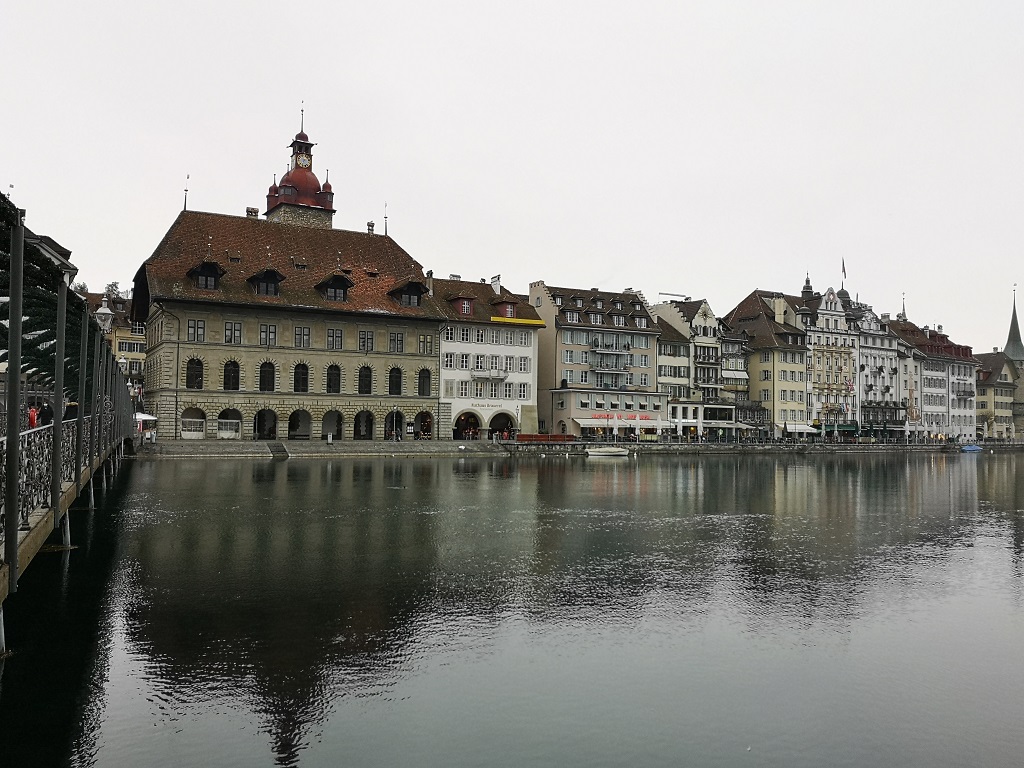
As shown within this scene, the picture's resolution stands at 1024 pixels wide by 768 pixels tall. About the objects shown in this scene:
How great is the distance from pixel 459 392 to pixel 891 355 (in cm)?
6955

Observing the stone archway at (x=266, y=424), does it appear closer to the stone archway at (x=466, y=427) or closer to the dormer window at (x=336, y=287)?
the dormer window at (x=336, y=287)

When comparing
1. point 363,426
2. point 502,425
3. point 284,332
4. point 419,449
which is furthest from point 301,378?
point 502,425

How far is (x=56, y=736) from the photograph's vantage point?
399 inches

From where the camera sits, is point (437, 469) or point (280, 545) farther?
point (437, 469)

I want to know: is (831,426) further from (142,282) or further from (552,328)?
(142,282)

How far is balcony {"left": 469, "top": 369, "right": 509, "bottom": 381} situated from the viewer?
8300 cm

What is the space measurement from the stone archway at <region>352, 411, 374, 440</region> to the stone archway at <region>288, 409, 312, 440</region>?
3791 millimetres

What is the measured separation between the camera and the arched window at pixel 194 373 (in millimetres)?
70688

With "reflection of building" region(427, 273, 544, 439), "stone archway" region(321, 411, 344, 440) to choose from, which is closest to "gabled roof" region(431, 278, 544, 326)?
"reflection of building" region(427, 273, 544, 439)

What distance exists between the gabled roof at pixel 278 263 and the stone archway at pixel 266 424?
30.6 ft

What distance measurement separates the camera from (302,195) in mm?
102062

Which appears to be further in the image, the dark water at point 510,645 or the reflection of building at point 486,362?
the reflection of building at point 486,362

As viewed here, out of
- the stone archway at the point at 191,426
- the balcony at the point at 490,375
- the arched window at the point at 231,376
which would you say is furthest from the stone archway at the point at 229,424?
the balcony at the point at 490,375

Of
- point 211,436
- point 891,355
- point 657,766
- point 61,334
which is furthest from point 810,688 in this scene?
point 891,355
